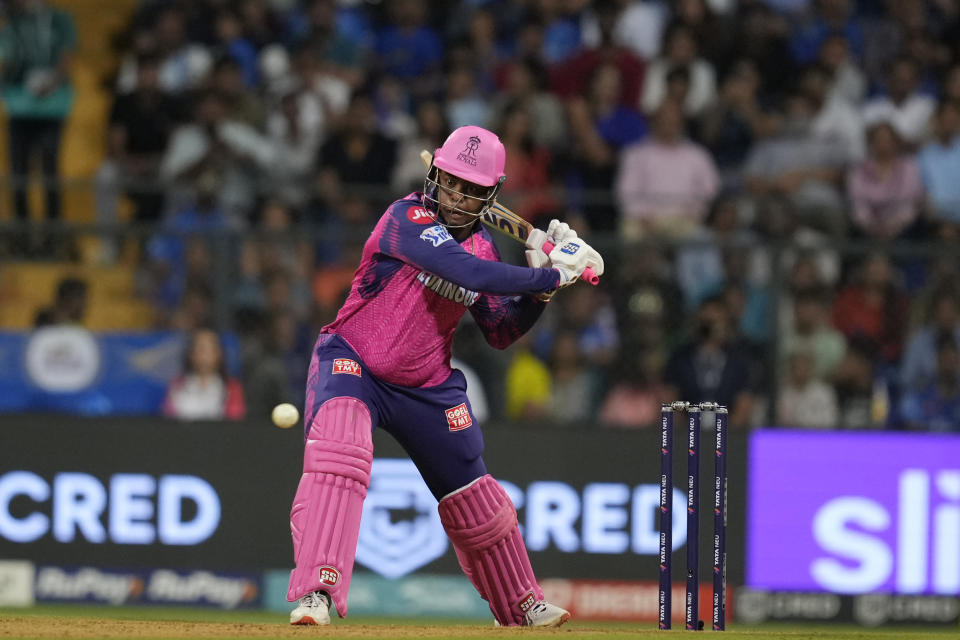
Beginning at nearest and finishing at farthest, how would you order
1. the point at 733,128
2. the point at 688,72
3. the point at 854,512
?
the point at 854,512, the point at 733,128, the point at 688,72

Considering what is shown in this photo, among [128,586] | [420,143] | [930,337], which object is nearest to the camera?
[128,586]

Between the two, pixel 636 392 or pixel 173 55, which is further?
pixel 173 55

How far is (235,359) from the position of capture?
11.2 metres

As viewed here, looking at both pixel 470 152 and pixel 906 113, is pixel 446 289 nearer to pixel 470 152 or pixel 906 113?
pixel 470 152

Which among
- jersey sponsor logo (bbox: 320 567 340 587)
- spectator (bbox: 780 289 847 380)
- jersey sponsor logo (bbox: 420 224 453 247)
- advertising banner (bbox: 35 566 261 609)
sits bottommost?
advertising banner (bbox: 35 566 261 609)

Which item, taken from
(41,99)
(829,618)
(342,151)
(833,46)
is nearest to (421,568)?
(829,618)

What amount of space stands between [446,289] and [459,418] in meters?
0.62

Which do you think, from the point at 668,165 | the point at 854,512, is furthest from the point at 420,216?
the point at 668,165

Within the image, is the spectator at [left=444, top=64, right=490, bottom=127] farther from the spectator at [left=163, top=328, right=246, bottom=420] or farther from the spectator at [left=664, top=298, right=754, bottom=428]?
the spectator at [left=163, top=328, right=246, bottom=420]

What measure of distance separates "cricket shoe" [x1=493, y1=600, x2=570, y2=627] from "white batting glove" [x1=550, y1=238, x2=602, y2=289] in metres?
1.63

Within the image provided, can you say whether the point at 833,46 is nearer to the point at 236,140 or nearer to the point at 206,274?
the point at 236,140

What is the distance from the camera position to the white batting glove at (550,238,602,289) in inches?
288

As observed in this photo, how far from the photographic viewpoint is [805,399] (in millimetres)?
11625

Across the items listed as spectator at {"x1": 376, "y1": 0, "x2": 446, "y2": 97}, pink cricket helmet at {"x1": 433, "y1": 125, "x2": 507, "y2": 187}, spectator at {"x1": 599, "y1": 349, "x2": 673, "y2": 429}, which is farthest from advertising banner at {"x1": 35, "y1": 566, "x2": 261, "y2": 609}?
spectator at {"x1": 376, "y1": 0, "x2": 446, "y2": 97}
